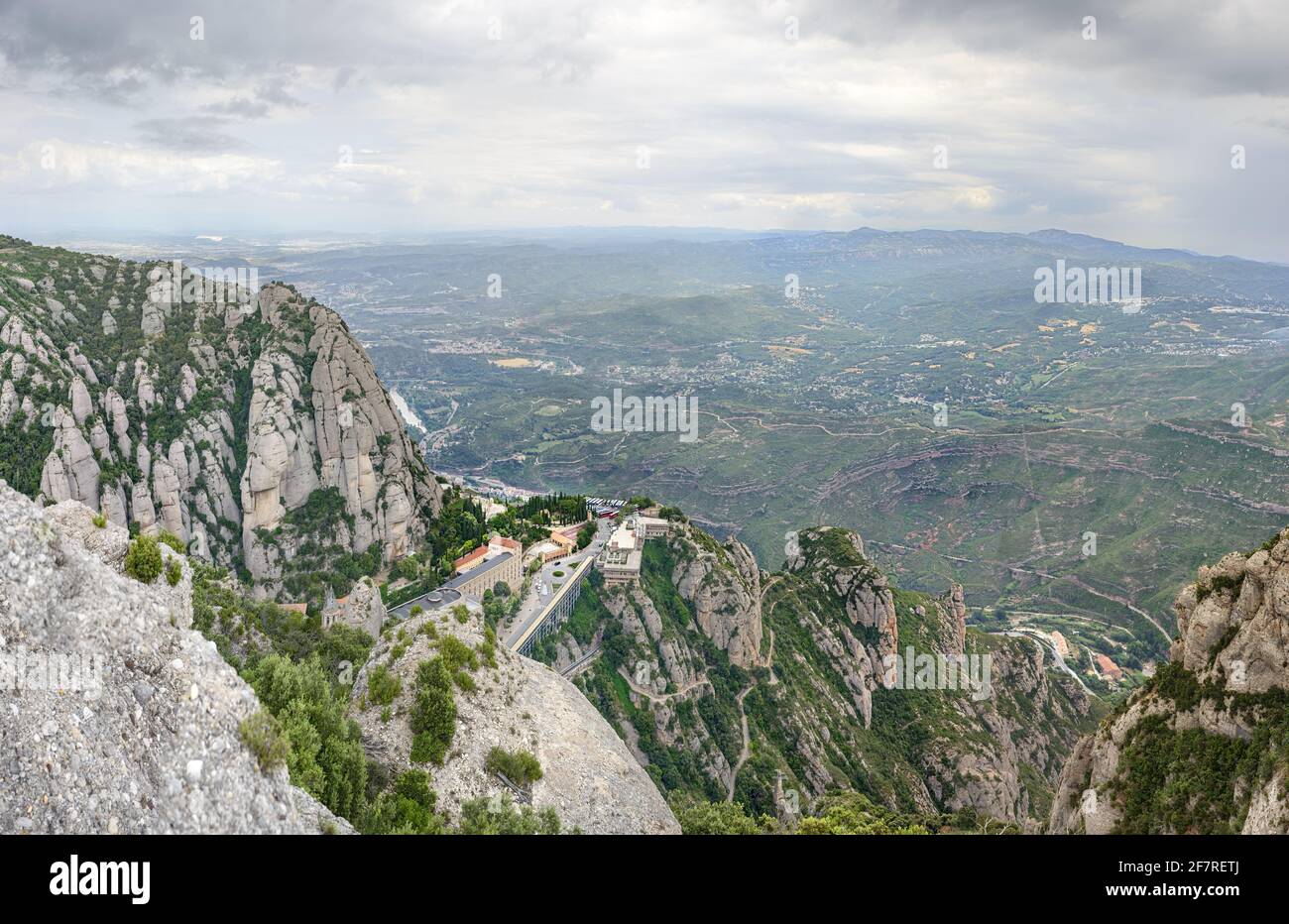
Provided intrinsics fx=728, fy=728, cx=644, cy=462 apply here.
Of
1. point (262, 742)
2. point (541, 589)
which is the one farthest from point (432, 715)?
point (541, 589)

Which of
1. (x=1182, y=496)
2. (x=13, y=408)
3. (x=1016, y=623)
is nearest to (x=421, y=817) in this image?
(x=13, y=408)

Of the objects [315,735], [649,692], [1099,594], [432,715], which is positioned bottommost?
[1099,594]

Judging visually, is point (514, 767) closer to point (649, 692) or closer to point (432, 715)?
point (432, 715)

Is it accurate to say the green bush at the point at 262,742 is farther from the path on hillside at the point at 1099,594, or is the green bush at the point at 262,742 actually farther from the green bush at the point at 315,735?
the path on hillside at the point at 1099,594

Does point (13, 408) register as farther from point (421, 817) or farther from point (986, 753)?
point (986, 753)

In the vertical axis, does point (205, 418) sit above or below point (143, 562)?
above

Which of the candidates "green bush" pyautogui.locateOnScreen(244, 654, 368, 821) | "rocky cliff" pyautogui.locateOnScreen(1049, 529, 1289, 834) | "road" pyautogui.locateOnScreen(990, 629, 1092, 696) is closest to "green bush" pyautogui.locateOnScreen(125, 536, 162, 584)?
"green bush" pyautogui.locateOnScreen(244, 654, 368, 821)

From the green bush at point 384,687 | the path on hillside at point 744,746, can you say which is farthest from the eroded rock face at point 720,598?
the green bush at point 384,687
